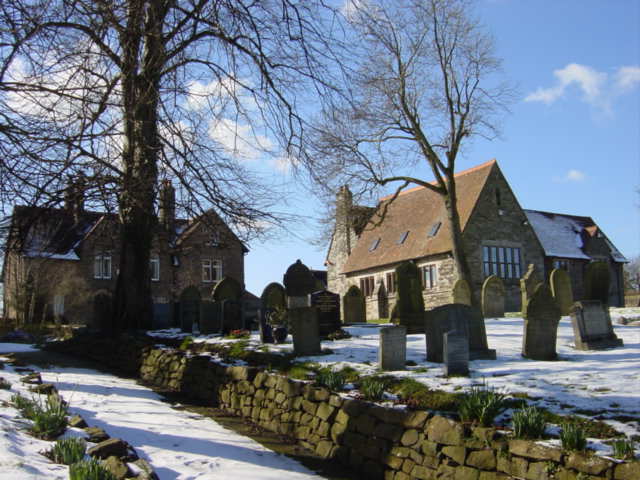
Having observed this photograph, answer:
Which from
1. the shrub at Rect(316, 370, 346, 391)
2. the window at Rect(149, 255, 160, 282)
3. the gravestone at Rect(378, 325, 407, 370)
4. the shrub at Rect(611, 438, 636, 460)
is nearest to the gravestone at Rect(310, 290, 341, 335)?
the gravestone at Rect(378, 325, 407, 370)

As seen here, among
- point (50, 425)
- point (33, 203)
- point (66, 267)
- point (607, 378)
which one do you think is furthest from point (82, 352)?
point (66, 267)

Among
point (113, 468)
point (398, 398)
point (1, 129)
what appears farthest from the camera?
point (398, 398)

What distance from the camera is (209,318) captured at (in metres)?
15.5

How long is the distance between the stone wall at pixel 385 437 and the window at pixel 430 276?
23.2 meters

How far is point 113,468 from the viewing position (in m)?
4.93

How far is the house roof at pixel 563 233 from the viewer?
38.4 meters

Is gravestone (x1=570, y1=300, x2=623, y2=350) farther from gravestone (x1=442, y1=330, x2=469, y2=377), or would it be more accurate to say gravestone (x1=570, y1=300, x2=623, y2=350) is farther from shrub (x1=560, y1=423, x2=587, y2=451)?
shrub (x1=560, y1=423, x2=587, y2=451)

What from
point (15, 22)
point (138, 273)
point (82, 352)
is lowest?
point (82, 352)

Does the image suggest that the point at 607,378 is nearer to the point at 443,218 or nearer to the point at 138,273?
the point at 138,273

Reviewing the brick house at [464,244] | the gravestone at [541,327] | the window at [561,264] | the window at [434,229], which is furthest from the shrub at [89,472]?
the window at [561,264]

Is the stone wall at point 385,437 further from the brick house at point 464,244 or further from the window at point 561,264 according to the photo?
the window at point 561,264

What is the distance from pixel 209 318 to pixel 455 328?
25.5ft

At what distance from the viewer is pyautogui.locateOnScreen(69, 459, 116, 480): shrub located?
14.4 ft

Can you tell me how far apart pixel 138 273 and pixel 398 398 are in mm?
11850
